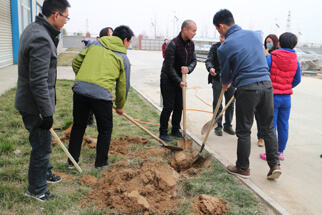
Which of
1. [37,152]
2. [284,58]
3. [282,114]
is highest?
[284,58]

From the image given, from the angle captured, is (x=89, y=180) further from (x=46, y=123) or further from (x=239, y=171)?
(x=239, y=171)

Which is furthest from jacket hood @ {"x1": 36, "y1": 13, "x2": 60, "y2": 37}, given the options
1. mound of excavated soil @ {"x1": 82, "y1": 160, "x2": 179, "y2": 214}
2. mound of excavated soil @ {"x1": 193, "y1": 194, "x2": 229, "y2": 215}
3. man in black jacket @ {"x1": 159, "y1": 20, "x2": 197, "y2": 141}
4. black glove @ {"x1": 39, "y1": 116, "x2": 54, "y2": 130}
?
man in black jacket @ {"x1": 159, "y1": 20, "x2": 197, "y2": 141}

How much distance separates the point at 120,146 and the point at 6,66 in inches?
478

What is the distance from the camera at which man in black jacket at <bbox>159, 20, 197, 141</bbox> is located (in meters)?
4.73

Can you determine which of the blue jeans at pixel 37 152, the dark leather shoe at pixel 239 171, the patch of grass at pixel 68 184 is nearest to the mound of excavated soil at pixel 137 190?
the patch of grass at pixel 68 184

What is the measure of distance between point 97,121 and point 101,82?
542 millimetres

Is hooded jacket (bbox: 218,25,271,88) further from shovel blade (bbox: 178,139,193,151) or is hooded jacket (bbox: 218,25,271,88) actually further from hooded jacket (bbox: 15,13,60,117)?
hooded jacket (bbox: 15,13,60,117)

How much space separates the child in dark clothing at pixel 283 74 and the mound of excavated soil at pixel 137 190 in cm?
199

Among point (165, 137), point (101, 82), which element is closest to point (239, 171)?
point (165, 137)

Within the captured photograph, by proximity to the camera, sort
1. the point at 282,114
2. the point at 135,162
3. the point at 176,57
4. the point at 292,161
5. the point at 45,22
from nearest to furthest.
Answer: the point at 45,22 → the point at 135,162 → the point at 282,114 → the point at 292,161 → the point at 176,57

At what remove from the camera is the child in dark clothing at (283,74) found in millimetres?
4027

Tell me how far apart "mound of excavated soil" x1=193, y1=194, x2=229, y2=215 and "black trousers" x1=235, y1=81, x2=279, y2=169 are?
91cm

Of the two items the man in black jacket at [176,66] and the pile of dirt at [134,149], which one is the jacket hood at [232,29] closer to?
the man in black jacket at [176,66]

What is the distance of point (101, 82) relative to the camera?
3195mm
